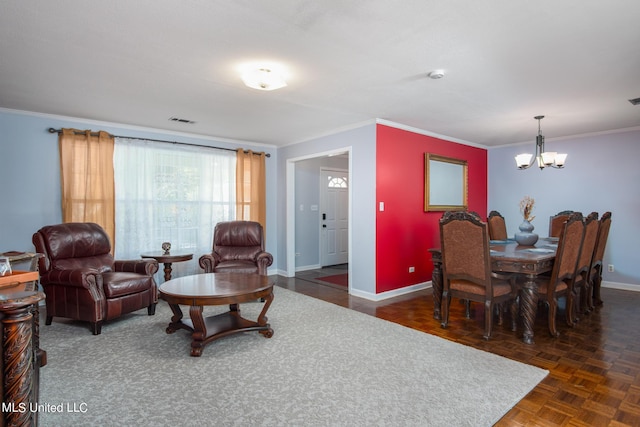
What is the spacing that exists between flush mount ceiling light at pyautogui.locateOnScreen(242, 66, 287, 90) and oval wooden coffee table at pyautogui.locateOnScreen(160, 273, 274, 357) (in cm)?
171

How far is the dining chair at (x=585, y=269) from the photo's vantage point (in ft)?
11.3

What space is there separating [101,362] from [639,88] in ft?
17.3

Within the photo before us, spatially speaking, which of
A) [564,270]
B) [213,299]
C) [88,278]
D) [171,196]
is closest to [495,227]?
[564,270]

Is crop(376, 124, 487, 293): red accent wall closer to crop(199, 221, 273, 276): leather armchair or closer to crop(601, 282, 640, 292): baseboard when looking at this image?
crop(199, 221, 273, 276): leather armchair

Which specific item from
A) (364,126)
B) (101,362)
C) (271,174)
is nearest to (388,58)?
(364,126)

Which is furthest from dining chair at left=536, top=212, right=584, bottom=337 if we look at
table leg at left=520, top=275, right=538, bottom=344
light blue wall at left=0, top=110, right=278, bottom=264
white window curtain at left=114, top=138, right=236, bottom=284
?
light blue wall at left=0, top=110, right=278, bottom=264

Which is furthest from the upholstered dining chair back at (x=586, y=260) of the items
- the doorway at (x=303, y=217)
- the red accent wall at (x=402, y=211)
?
the doorway at (x=303, y=217)

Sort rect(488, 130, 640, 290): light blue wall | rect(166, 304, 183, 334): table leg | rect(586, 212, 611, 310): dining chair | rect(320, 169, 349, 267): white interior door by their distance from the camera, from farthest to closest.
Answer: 1. rect(320, 169, 349, 267): white interior door
2. rect(488, 130, 640, 290): light blue wall
3. rect(586, 212, 611, 310): dining chair
4. rect(166, 304, 183, 334): table leg

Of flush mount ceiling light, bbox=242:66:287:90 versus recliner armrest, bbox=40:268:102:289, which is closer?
flush mount ceiling light, bbox=242:66:287:90

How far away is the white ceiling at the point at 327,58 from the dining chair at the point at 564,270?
1.33 meters

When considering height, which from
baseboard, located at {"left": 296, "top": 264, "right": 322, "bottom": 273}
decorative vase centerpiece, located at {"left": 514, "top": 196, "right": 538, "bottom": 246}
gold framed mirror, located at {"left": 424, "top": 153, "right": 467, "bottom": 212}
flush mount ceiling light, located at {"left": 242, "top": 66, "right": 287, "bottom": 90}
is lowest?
baseboard, located at {"left": 296, "top": 264, "right": 322, "bottom": 273}

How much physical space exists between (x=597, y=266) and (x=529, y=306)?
75.5 inches

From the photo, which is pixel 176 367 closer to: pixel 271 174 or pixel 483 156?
pixel 271 174

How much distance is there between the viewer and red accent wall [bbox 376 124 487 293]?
4.54m
